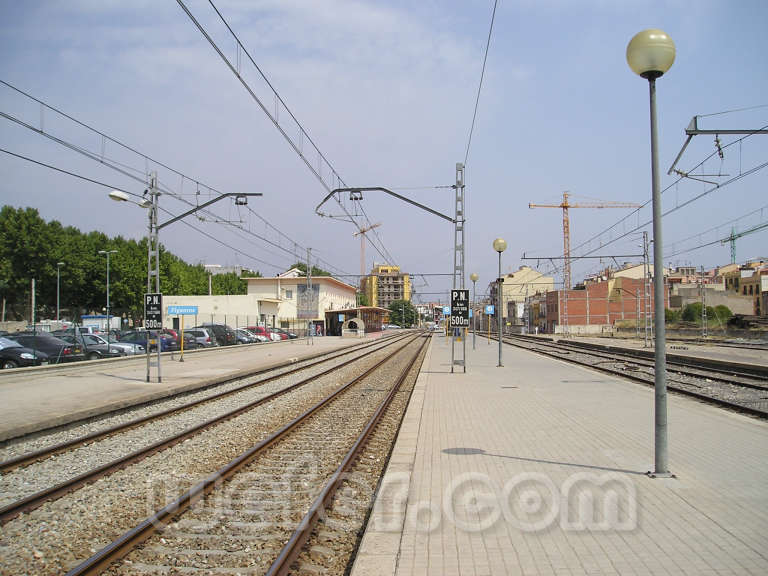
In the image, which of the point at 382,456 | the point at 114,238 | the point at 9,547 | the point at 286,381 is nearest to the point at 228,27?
the point at 382,456

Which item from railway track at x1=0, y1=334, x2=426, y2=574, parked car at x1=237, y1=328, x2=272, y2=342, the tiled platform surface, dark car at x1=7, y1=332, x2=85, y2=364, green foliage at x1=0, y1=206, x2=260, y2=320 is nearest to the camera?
the tiled platform surface

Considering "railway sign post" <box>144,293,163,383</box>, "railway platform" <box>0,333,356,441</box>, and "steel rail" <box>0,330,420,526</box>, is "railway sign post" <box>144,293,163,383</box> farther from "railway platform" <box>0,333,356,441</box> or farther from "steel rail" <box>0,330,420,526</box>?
"steel rail" <box>0,330,420,526</box>

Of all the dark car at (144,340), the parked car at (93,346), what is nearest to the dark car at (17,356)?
the parked car at (93,346)

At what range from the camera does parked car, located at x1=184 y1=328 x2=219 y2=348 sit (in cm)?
3900

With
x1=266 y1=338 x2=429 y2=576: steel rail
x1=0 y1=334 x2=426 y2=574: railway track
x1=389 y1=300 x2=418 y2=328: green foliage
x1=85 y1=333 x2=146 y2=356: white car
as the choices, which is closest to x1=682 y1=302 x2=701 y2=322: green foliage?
x1=85 y1=333 x2=146 y2=356: white car

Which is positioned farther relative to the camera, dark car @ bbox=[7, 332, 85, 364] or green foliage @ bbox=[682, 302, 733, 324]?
green foliage @ bbox=[682, 302, 733, 324]

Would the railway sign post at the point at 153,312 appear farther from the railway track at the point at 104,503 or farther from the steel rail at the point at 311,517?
the steel rail at the point at 311,517

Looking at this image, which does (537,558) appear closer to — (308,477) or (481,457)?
(481,457)

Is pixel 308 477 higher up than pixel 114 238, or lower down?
lower down

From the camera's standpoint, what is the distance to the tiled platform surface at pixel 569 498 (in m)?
4.54

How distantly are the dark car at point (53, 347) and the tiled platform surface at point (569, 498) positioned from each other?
19.8 meters

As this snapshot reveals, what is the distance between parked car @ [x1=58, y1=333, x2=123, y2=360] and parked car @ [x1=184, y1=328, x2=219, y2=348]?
26.2ft

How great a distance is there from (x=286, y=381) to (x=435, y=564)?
16647mm

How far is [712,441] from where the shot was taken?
8.69 m
